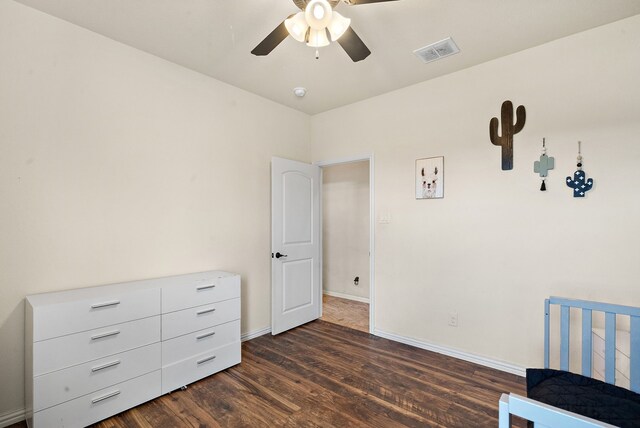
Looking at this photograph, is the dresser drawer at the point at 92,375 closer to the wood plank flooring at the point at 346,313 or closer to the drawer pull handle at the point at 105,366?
the drawer pull handle at the point at 105,366

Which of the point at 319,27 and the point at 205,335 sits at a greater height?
the point at 319,27

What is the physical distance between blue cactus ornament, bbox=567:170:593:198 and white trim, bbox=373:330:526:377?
1461mm

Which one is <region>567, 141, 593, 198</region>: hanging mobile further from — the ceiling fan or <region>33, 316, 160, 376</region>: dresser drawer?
<region>33, 316, 160, 376</region>: dresser drawer

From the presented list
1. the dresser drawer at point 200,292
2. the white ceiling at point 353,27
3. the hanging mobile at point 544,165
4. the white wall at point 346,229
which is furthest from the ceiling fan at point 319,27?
the white wall at point 346,229

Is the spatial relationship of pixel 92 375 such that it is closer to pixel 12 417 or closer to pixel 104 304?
pixel 104 304

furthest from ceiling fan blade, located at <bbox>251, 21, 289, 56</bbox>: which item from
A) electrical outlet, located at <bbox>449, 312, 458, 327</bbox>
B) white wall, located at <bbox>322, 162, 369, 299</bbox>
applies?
white wall, located at <bbox>322, 162, 369, 299</bbox>

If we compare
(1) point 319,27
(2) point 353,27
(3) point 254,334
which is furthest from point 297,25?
(3) point 254,334

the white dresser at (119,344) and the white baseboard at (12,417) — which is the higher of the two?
the white dresser at (119,344)

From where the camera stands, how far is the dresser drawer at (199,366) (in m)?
2.22

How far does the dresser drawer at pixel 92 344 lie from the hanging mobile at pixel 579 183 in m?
3.22

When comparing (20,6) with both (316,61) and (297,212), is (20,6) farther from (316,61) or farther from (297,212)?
(297,212)

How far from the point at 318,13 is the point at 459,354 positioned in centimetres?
296

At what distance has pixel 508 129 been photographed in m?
2.52

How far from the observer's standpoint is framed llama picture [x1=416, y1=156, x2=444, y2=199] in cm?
291
